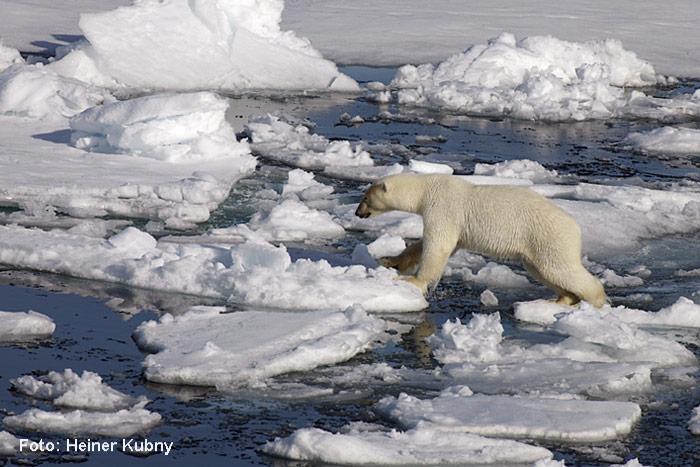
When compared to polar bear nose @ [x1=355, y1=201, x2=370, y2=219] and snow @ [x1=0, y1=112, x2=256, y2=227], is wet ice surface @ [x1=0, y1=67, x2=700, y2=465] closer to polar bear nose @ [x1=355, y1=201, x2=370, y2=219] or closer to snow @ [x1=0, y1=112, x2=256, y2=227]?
snow @ [x1=0, y1=112, x2=256, y2=227]

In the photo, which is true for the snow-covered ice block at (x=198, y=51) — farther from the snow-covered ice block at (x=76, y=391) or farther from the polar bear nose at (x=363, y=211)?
the snow-covered ice block at (x=76, y=391)

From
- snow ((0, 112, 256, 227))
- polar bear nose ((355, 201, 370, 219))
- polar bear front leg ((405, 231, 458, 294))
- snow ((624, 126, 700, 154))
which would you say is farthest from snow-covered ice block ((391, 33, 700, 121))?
polar bear front leg ((405, 231, 458, 294))

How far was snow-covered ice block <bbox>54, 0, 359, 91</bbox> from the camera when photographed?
14.2 meters

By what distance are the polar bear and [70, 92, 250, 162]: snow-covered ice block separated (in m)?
3.51

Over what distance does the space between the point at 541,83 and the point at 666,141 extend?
2435 millimetres

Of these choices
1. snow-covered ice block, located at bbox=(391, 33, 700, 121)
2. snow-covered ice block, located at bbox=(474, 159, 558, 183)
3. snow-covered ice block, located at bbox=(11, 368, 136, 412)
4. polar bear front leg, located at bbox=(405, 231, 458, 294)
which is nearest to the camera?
snow-covered ice block, located at bbox=(11, 368, 136, 412)

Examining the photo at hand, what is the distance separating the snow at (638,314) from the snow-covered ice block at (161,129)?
4423 mm

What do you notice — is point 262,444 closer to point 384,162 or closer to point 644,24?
point 384,162

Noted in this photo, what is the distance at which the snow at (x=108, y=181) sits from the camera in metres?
8.87

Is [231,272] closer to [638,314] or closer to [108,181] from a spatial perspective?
[638,314]

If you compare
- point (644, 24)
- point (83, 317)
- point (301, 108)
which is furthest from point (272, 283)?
point (644, 24)

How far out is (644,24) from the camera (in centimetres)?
2105

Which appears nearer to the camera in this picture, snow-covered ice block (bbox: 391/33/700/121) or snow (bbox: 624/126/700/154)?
snow (bbox: 624/126/700/154)

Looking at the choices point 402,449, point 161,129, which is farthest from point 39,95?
point 402,449
